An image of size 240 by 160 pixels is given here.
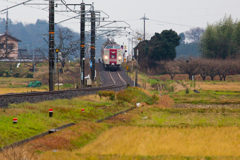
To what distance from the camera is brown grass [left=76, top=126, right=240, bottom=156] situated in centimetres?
1093

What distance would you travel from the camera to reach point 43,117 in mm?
15773

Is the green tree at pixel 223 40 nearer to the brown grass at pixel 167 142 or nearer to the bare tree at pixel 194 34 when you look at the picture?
Answer: the brown grass at pixel 167 142

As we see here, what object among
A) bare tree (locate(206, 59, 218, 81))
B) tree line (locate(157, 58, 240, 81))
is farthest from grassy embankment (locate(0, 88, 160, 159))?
tree line (locate(157, 58, 240, 81))

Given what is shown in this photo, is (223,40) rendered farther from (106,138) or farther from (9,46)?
(106,138)

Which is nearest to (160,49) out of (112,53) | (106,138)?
(112,53)

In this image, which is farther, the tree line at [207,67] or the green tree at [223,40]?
the green tree at [223,40]

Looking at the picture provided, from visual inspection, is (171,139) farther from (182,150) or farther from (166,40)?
(166,40)

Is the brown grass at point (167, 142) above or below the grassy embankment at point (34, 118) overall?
below

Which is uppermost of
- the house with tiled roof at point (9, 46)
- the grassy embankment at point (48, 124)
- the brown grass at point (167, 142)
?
the house with tiled roof at point (9, 46)

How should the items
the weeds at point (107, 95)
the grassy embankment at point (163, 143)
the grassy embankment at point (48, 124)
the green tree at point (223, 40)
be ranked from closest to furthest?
the grassy embankment at point (163, 143), the grassy embankment at point (48, 124), the weeds at point (107, 95), the green tree at point (223, 40)

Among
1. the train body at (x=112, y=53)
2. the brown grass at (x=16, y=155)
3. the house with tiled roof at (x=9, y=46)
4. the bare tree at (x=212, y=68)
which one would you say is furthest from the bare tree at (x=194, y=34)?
the brown grass at (x=16, y=155)

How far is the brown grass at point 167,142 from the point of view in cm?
1093

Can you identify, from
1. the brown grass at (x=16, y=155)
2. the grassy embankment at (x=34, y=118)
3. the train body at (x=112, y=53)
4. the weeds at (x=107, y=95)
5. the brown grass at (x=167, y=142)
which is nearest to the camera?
the brown grass at (x=16, y=155)

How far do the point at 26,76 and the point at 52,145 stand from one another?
56464 mm
